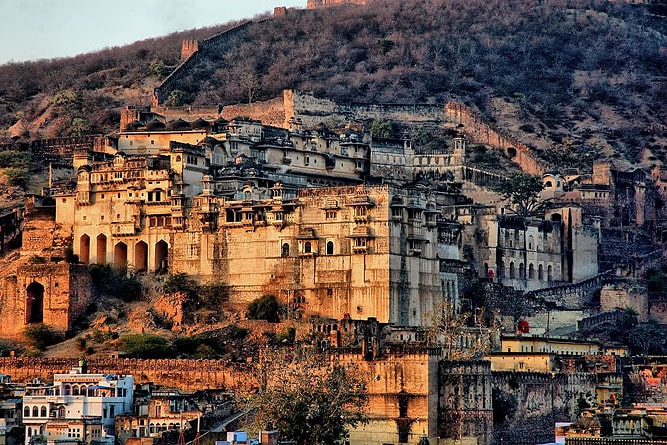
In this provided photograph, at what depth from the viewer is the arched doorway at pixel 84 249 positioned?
86500mm

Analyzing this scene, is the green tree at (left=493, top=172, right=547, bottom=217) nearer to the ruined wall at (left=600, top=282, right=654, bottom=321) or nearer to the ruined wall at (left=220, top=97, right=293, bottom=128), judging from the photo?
the ruined wall at (left=600, top=282, right=654, bottom=321)

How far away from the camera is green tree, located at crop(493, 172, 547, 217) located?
99688 mm

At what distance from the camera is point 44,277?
8212cm

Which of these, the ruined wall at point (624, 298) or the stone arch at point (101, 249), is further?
the ruined wall at point (624, 298)

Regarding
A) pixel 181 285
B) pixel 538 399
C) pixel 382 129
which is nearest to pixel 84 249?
pixel 181 285

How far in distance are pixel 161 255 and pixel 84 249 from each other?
3989 millimetres

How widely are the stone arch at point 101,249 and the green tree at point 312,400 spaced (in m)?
19.6

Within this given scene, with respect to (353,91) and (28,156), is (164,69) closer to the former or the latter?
(353,91)

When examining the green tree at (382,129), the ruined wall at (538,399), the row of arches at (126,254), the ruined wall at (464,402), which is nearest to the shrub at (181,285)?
the row of arches at (126,254)

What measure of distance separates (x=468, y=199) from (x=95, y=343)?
87.5ft

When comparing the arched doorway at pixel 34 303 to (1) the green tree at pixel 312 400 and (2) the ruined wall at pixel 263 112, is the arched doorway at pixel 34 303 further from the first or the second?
(2) the ruined wall at pixel 263 112

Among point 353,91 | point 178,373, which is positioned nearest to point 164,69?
point 353,91

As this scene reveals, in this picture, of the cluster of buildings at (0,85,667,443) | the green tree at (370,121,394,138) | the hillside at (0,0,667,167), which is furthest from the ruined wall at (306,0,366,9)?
the cluster of buildings at (0,85,667,443)

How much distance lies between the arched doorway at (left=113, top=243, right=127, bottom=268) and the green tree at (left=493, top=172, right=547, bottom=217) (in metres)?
23.6
